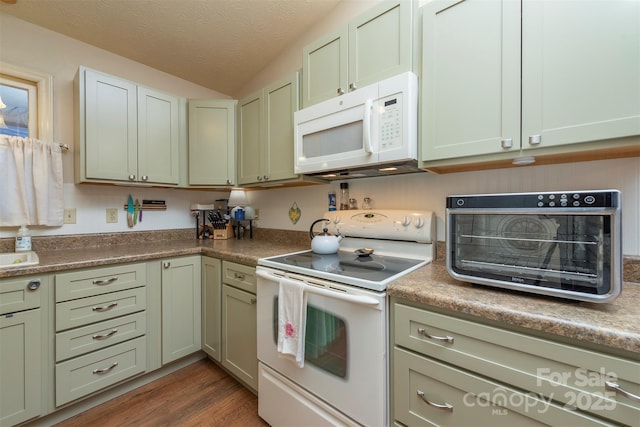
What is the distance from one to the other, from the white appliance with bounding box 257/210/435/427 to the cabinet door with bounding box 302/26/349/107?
31.1 inches

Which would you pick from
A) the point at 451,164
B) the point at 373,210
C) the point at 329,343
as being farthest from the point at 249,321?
the point at 451,164

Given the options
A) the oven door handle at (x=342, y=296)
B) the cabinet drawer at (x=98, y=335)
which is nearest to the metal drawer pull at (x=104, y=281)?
the cabinet drawer at (x=98, y=335)

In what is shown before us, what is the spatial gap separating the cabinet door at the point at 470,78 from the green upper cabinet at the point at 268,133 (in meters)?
0.93

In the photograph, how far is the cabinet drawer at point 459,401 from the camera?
30.0 inches

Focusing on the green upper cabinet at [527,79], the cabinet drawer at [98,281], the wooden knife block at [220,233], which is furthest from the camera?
the wooden knife block at [220,233]

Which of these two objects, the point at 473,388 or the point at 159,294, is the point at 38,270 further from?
the point at 473,388

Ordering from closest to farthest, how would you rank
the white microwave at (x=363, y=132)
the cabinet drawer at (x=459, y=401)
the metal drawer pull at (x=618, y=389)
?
the metal drawer pull at (x=618, y=389) < the cabinet drawer at (x=459, y=401) < the white microwave at (x=363, y=132)

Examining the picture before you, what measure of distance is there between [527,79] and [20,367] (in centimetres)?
269

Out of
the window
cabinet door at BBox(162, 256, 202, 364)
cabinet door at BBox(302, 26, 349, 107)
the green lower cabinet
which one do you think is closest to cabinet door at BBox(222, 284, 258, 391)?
the green lower cabinet

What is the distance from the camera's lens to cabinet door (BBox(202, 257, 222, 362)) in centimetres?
191

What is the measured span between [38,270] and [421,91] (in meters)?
2.16

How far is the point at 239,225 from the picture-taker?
2660 millimetres

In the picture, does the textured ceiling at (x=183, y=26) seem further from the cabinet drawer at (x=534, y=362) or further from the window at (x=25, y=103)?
the cabinet drawer at (x=534, y=362)

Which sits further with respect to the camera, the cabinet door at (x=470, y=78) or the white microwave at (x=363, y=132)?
the white microwave at (x=363, y=132)
